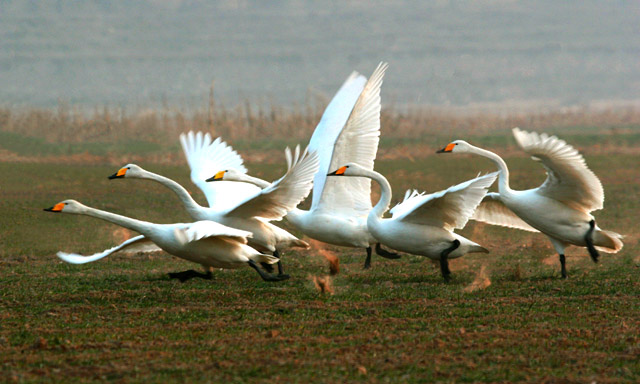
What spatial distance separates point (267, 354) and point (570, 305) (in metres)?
3.38

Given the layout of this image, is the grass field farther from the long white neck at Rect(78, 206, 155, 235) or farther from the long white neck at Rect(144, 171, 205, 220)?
the long white neck at Rect(144, 171, 205, 220)

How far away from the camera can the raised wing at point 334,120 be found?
43.4 ft

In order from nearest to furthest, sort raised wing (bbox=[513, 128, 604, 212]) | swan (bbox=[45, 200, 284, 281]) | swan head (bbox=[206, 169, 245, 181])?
swan (bbox=[45, 200, 284, 281]), raised wing (bbox=[513, 128, 604, 212]), swan head (bbox=[206, 169, 245, 181])

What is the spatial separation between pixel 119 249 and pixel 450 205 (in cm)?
346

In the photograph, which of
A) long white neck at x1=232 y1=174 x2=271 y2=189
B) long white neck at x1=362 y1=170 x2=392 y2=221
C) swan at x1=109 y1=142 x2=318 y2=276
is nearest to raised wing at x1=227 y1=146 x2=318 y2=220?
swan at x1=109 y1=142 x2=318 y2=276

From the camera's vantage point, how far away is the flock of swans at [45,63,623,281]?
9.68m

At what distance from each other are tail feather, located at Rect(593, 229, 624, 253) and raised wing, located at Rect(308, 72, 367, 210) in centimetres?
358

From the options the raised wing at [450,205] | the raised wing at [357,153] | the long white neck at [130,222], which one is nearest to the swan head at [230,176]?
the raised wing at [357,153]

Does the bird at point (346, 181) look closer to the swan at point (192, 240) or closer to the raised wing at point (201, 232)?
the swan at point (192, 240)

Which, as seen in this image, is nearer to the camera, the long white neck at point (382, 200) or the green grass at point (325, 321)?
the green grass at point (325, 321)

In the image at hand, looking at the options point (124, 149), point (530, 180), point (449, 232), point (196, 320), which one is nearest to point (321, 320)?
A: point (196, 320)

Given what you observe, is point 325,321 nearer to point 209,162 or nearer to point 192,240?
point 192,240

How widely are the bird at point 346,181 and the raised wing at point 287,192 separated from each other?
38.3 inches

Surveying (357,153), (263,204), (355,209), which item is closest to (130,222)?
(263,204)
